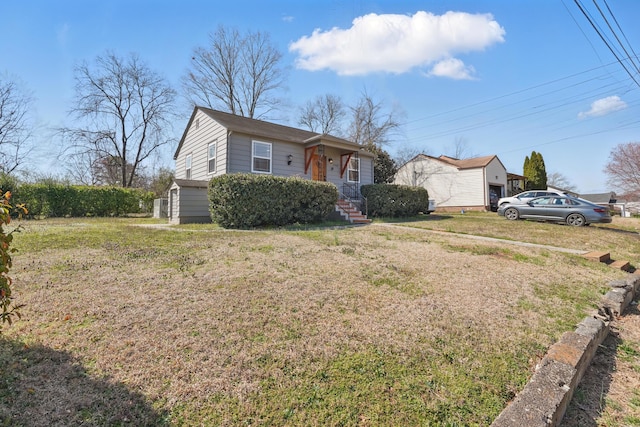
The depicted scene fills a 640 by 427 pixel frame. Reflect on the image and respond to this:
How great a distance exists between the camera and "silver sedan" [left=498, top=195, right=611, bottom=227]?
38.6 ft

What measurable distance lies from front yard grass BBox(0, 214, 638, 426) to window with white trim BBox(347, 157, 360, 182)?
11.2 meters

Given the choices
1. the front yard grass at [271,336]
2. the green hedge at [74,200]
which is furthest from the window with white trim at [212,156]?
the front yard grass at [271,336]

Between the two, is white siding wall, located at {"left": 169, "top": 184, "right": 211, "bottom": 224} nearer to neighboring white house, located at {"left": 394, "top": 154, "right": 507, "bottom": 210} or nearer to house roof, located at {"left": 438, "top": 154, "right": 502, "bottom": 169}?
neighboring white house, located at {"left": 394, "top": 154, "right": 507, "bottom": 210}

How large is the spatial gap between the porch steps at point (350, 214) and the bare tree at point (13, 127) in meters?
27.3

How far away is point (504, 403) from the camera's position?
81.7 inches

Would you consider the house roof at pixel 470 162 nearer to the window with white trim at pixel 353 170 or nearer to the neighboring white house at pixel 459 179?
the neighboring white house at pixel 459 179

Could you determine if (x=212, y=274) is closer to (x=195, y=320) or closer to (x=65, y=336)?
(x=195, y=320)

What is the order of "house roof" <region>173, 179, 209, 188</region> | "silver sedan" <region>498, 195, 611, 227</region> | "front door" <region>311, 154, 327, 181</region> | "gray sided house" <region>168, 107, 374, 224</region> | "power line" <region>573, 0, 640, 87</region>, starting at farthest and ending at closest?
1. "front door" <region>311, 154, 327, 181</region>
2. "silver sedan" <region>498, 195, 611, 227</region>
3. "gray sided house" <region>168, 107, 374, 224</region>
4. "house roof" <region>173, 179, 209, 188</region>
5. "power line" <region>573, 0, 640, 87</region>

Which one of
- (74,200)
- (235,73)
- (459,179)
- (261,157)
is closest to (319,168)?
(261,157)

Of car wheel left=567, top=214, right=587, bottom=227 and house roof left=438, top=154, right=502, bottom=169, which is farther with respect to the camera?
house roof left=438, top=154, right=502, bottom=169

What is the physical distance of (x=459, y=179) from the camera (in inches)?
936

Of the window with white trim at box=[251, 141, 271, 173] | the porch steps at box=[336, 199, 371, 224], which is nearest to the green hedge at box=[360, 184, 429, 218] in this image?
the porch steps at box=[336, 199, 371, 224]

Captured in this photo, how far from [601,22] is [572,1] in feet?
5.94

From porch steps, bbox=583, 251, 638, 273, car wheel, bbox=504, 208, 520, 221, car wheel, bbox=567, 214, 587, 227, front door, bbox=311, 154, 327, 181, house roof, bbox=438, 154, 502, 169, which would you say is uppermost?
house roof, bbox=438, 154, 502, 169
